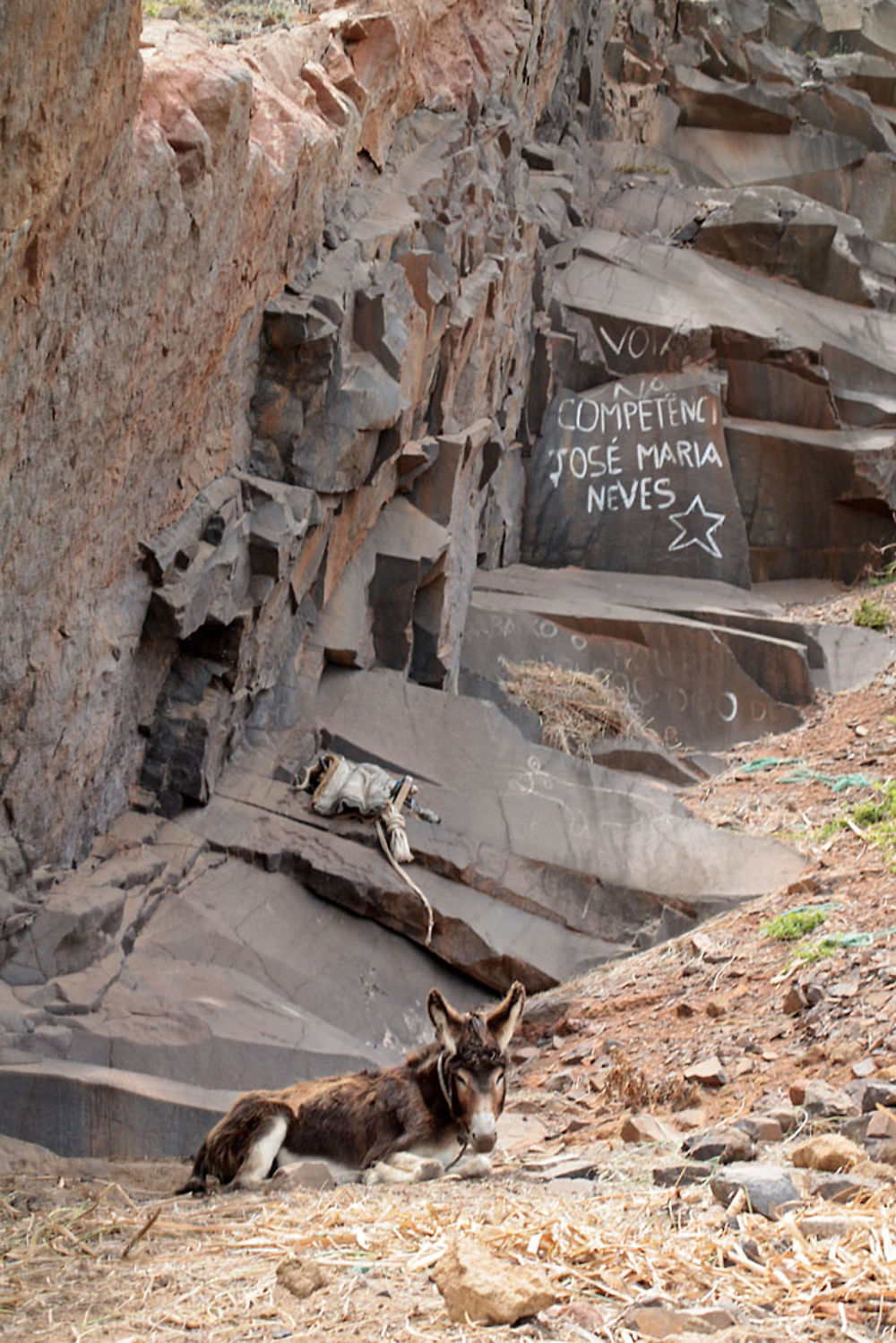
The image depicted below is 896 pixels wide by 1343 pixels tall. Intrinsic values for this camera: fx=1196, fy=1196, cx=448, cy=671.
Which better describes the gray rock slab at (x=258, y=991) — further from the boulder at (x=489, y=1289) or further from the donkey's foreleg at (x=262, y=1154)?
the boulder at (x=489, y=1289)

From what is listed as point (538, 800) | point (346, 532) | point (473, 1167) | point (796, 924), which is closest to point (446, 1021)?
point (473, 1167)

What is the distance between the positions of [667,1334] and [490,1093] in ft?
7.46

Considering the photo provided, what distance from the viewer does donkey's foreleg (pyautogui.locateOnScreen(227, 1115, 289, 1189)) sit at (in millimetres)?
4582

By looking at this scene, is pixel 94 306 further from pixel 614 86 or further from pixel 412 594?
pixel 614 86

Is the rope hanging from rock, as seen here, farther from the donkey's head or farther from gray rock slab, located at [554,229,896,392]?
gray rock slab, located at [554,229,896,392]

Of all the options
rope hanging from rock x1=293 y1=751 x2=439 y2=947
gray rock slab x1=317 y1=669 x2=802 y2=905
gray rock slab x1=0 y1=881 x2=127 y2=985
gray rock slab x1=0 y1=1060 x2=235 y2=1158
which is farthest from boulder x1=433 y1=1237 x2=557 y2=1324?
gray rock slab x1=317 y1=669 x2=802 y2=905

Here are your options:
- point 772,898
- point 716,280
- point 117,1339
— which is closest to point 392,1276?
point 117,1339

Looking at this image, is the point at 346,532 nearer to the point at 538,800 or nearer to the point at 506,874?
the point at 538,800

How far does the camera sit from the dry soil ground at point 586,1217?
2.80 metres

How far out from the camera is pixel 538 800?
9.76m

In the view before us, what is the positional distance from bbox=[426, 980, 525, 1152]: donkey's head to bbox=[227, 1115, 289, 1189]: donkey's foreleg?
69cm

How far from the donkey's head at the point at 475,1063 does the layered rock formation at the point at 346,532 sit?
4.23ft

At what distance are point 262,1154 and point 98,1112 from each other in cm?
98

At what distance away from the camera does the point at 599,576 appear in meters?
16.7
